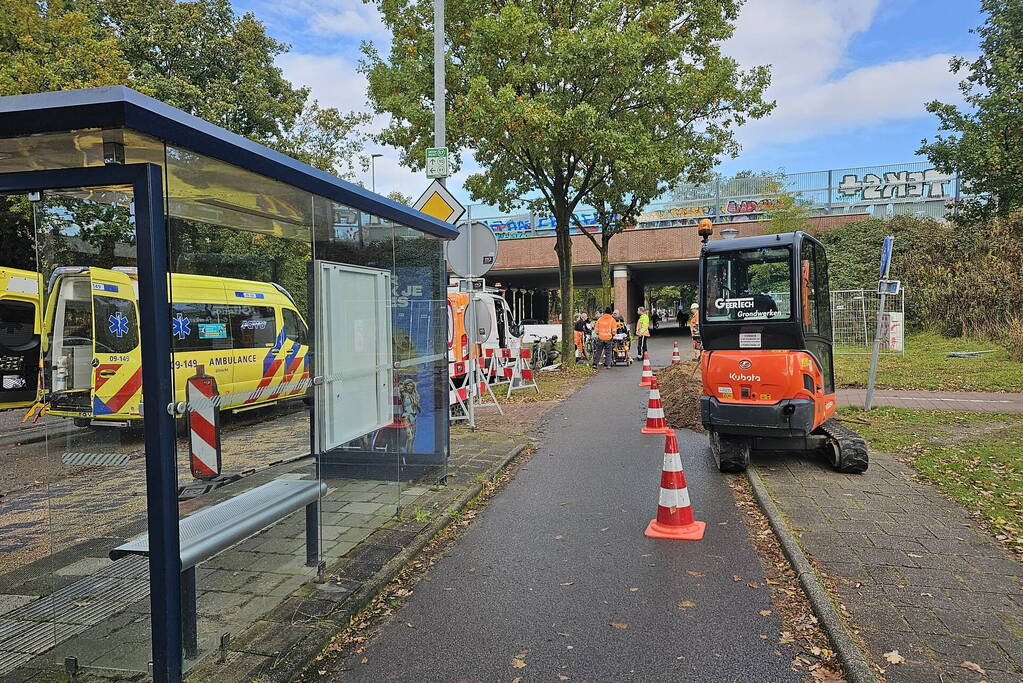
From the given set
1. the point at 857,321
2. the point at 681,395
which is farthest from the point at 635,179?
the point at 857,321

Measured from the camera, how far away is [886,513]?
19.5 feet

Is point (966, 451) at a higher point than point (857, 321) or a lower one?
lower

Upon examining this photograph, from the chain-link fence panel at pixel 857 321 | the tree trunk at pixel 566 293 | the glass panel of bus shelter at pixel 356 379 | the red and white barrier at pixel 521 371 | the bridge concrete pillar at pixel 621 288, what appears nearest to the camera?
the glass panel of bus shelter at pixel 356 379

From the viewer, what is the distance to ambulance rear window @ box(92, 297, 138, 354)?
3600mm

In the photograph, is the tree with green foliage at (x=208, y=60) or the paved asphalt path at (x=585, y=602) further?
the tree with green foliage at (x=208, y=60)

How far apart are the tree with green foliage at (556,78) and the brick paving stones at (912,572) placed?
423 inches

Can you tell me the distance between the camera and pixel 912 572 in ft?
15.1

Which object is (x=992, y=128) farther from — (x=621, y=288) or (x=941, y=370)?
(x=621, y=288)

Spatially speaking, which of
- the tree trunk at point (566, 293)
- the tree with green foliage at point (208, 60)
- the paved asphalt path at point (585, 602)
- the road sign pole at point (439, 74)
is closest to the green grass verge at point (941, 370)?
the tree trunk at point (566, 293)

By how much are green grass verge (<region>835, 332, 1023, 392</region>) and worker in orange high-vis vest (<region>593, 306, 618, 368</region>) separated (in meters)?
5.83

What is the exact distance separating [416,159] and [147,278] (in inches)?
599

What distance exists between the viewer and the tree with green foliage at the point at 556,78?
50.3 ft

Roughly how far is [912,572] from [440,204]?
653 cm

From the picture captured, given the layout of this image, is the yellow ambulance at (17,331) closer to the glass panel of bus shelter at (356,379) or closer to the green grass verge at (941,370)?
the glass panel of bus shelter at (356,379)
